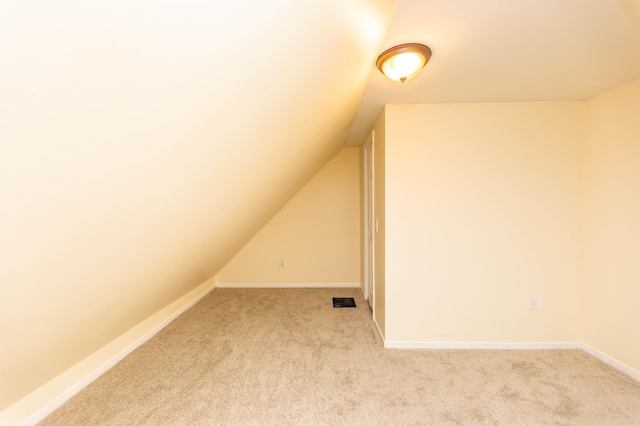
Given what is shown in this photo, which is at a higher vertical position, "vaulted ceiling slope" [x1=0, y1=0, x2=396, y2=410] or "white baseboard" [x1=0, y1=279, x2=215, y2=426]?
"vaulted ceiling slope" [x1=0, y1=0, x2=396, y2=410]

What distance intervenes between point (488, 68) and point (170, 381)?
9.45 feet

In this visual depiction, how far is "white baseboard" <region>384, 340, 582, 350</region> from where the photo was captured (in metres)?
2.43

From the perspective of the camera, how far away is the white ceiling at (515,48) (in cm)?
126

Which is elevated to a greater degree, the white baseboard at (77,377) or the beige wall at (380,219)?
the beige wall at (380,219)

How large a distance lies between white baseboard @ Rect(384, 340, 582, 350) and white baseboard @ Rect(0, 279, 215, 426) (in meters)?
2.12

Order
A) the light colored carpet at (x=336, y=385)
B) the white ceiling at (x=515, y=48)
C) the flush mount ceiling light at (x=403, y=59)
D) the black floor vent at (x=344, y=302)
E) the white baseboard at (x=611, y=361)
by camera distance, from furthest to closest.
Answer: the black floor vent at (x=344, y=302) → the white baseboard at (x=611, y=361) → the light colored carpet at (x=336, y=385) → the flush mount ceiling light at (x=403, y=59) → the white ceiling at (x=515, y=48)

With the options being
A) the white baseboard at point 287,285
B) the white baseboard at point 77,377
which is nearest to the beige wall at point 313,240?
the white baseboard at point 287,285

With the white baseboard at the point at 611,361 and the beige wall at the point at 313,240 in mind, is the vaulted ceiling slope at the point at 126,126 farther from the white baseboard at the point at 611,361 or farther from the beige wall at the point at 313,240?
the white baseboard at the point at 611,361

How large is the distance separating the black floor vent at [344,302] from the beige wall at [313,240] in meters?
0.54

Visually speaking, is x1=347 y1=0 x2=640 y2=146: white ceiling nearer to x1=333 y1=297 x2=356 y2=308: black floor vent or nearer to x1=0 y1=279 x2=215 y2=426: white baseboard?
x1=333 y1=297 x2=356 y2=308: black floor vent

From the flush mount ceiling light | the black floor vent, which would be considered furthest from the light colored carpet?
the flush mount ceiling light

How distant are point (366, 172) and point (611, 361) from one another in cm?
267

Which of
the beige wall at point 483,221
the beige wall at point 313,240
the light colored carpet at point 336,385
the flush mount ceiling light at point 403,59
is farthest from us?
the beige wall at point 313,240

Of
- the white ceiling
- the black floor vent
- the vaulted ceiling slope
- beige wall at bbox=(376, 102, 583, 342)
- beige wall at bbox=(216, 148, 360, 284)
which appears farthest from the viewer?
beige wall at bbox=(216, 148, 360, 284)
